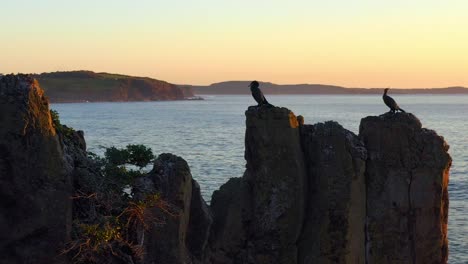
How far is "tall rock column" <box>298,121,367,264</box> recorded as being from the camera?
22719 millimetres

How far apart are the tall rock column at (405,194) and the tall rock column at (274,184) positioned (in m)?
2.85

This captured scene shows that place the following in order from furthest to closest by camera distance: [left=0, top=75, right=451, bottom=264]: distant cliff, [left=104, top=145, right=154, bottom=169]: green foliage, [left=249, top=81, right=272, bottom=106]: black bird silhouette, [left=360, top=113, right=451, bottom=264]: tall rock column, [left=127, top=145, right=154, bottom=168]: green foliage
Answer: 1. [left=249, top=81, right=272, bottom=106]: black bird silhouette
2. [left=360, top=113, right=451, bottom=264]: tall rock column
3. [left=127, top=145, right=154, bottom=168]: green foliage
4. [left=104, top=145, right=154, bottom=169]: green foliage
5. [left=0, top=75, right=451, bottom=264]: distant cliff

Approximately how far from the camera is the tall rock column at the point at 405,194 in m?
23.5

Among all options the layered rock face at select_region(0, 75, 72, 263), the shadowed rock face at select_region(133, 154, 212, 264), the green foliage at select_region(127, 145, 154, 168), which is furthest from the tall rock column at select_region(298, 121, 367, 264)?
the layered rock face at select_region(0, 75, 72, 263)

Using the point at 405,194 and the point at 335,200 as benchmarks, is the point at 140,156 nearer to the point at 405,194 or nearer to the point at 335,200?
the point at 335,200

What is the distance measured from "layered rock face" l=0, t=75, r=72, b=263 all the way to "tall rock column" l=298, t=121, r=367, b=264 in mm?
8978

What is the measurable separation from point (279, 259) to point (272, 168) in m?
3.32

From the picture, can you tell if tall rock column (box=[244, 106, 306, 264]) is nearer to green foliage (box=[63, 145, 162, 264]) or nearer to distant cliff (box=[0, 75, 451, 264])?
distant cliff (box=[0, 75, 451, 264])

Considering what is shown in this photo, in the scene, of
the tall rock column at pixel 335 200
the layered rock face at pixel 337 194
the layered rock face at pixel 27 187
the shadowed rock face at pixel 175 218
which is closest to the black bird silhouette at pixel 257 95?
the layered rock face at pixel 337 194

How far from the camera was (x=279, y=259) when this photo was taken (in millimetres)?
23125

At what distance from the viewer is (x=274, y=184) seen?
2323 cm

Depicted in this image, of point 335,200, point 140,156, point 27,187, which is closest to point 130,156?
point 140,156

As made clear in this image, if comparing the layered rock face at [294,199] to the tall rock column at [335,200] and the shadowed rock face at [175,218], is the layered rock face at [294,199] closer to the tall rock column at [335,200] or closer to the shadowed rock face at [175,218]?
the tall rock column at [335,200]

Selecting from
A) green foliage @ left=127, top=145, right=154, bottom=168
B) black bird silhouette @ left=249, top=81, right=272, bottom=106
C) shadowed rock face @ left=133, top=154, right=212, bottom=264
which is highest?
black bird silhouette @ left=249, top=81, right=272, bottom=106
